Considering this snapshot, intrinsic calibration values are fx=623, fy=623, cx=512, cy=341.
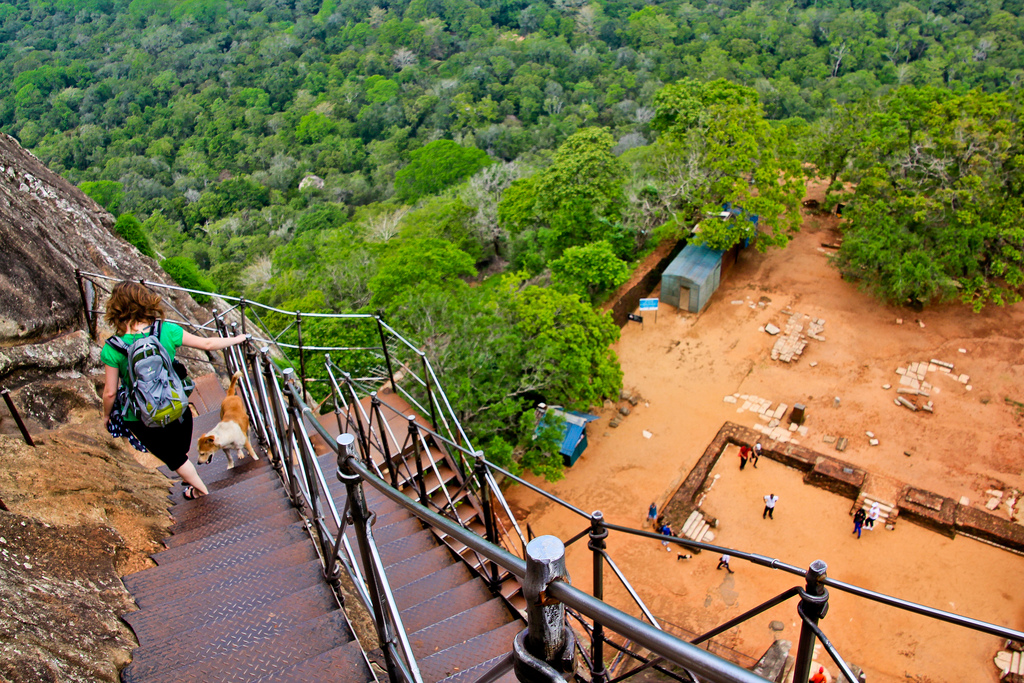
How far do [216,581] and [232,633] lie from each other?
0.52 m

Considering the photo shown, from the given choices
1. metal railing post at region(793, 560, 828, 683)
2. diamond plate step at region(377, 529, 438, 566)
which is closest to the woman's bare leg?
diamond plate step at region(377, 529, 438, 566)

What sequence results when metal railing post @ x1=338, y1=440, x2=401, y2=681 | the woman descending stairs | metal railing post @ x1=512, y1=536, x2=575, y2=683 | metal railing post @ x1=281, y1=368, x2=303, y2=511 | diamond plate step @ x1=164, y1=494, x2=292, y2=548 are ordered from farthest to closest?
1. diamond plate step @ x1=164, y1=494, x2=292, y2=548
2. metal railing post @ x1=281, y1=368, x2=303, y2=511
3. the woman descending stairs
4. metal railing post @ x1=338, y1=440, x2=401, y2=681
5. metal railing post @ x1=512, y1=536, x2=575, y2=683

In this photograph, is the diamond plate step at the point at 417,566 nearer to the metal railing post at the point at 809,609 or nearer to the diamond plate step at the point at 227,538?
the diamond plate step at the point at 227,538

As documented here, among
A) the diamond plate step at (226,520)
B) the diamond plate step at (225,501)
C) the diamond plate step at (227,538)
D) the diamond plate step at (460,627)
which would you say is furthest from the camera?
the diamond plate step at (225,501)

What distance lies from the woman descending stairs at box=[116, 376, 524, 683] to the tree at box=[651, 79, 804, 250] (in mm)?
17166

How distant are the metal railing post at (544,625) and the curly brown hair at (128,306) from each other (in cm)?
335

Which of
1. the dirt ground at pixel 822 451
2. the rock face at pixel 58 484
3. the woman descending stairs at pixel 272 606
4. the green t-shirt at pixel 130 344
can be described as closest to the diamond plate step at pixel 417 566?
the woman descending stairs at pixel 272 606

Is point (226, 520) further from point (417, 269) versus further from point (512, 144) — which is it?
point (512, 144)

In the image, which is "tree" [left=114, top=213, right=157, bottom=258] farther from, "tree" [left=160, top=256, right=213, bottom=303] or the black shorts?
the black shorts

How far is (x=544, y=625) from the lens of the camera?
1403mm

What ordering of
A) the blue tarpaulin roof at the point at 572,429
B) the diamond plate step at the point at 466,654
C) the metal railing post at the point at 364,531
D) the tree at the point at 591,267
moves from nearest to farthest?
the metal railing post at the point at 364,531, the diamond plate step at the point at 466,654, the blue tarpaulin roof at the point at 572,429, the tree at the point at 591,267

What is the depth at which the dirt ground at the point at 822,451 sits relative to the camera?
11.3 meters

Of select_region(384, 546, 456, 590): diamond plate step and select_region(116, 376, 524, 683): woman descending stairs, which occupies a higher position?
select_region(116, 376, 524, 683): woman descending stairs

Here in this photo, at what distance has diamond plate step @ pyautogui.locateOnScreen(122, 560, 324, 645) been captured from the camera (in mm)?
2979
